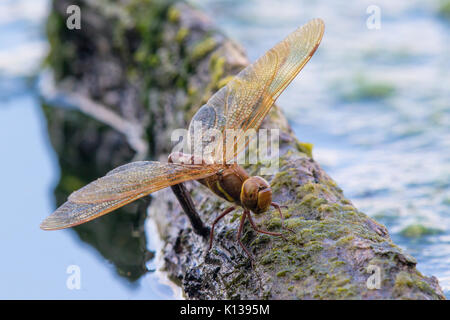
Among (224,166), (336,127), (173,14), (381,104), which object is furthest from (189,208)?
(381,104)

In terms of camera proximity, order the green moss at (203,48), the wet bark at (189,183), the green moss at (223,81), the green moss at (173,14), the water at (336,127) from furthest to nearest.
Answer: the green moss at (173,14) < the green moss at (203,48) < the green moss at (223,81) < the water at (336,127) < the wet bark at (189,183)

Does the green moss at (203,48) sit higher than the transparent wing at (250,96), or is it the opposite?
the green moss at (203,48)

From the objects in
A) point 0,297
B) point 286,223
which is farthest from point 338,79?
point 0,297

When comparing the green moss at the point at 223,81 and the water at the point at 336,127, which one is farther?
the green moss at the point at 223,81

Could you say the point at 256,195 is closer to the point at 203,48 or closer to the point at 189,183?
the point at 189,183

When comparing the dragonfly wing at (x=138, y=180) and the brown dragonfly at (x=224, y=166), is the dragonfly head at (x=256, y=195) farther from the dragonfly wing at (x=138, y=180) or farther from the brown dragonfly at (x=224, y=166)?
the dragonfly wing at (x=138, y=180)

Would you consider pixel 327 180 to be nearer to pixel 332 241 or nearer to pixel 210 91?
pixel 332 241

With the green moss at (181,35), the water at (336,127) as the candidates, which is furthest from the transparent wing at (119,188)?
the green moss at (181,35)
